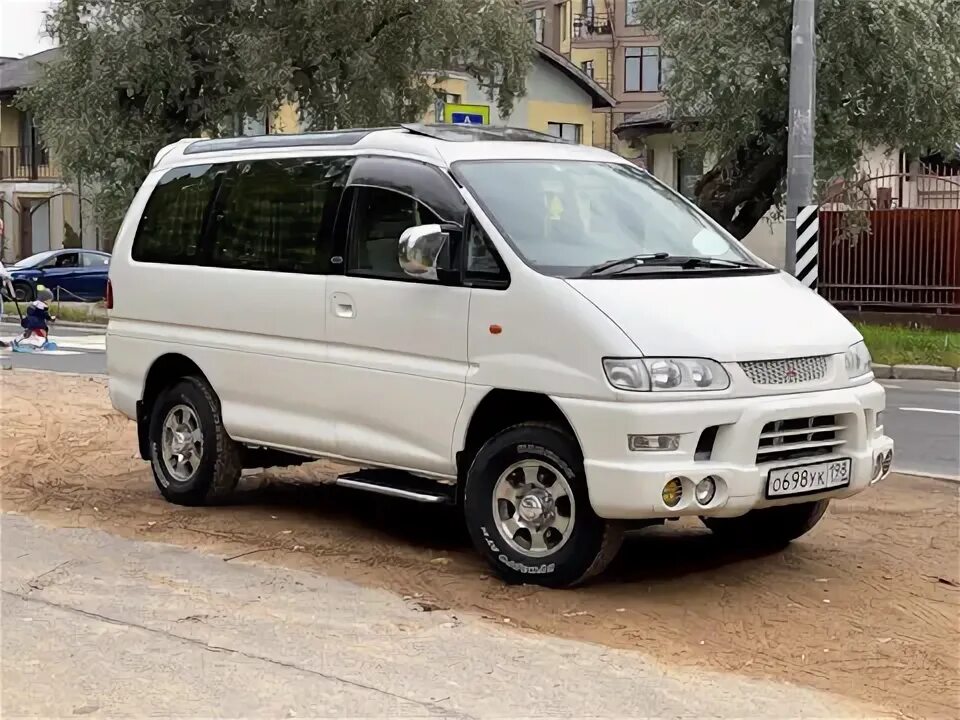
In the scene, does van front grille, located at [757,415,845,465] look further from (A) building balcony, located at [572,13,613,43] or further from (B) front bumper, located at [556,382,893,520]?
(A) building balcony, located at [572,13,613,43]

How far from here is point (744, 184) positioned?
79.3 ft

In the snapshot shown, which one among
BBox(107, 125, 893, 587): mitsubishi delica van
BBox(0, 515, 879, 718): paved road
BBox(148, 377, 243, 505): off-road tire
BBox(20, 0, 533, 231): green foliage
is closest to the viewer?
BBox(0, 515, 879, 718): paved road

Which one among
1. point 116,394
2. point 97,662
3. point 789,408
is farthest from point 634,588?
point 116,394

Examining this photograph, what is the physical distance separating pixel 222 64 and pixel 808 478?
21.1 m

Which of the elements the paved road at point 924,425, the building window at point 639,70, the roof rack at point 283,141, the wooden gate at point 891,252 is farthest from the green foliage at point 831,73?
the building window at point 639,70

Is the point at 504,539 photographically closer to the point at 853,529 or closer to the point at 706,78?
the point at 853,529

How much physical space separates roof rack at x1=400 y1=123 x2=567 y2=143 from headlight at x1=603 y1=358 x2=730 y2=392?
186 centimetres

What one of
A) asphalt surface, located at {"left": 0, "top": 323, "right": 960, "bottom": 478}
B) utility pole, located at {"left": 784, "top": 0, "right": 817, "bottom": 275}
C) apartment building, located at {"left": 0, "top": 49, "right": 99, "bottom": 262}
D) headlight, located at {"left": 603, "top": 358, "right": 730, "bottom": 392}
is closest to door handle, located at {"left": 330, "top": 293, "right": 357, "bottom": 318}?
headlight, located at {"left": 603, "top": 358, "right": 730, "bottom": 392}

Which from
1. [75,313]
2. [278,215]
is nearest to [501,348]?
[278,215]

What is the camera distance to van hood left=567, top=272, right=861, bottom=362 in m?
6.02

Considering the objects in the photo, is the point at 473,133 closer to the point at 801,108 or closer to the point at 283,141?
the point at 283,141

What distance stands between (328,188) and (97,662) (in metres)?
3.13

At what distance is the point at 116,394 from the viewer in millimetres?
8867

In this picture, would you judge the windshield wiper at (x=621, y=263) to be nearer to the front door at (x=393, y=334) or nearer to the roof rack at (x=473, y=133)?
the front door at (x=393, y=334)
